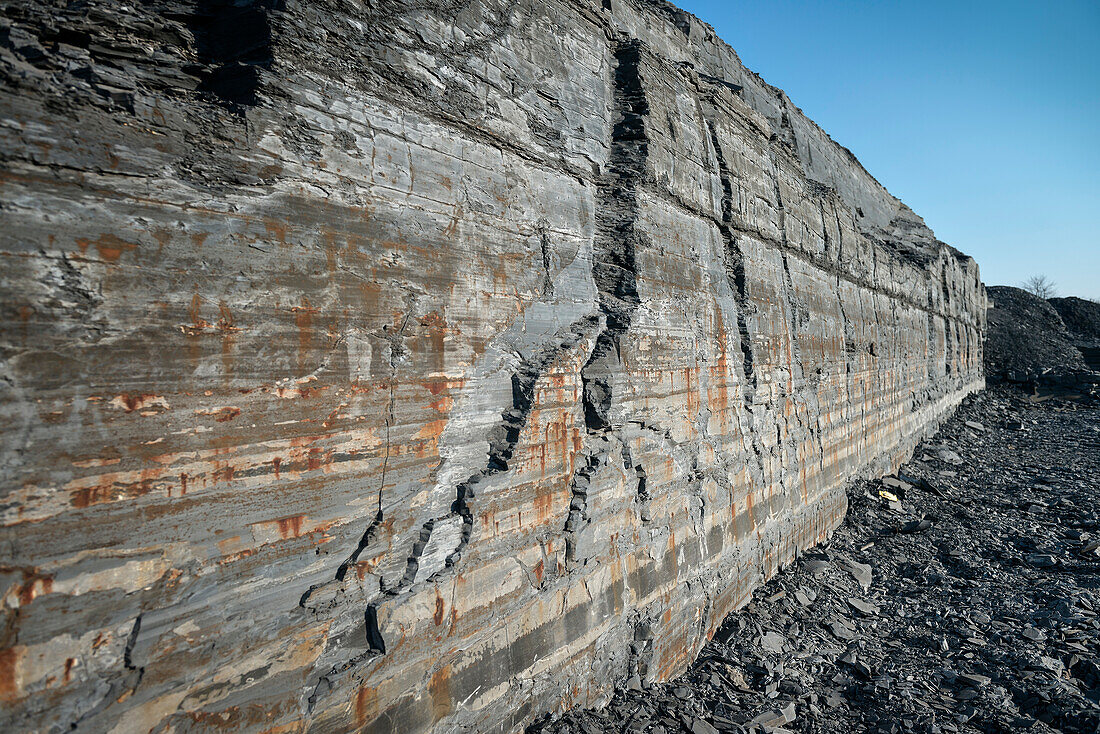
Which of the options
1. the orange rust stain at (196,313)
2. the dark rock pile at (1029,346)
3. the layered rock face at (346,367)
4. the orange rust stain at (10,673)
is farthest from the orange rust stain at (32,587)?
the dark rock pile at (1029,346)

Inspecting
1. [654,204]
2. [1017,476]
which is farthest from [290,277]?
[1017,476]

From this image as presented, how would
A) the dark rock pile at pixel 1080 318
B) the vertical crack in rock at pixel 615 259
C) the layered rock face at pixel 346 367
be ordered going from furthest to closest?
the dark rock pile at pixel 1080 318, the vertical crack in rock at pixel 615 259, the layered rock face at pixel 346 367

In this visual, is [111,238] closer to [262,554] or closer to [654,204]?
[262,554]

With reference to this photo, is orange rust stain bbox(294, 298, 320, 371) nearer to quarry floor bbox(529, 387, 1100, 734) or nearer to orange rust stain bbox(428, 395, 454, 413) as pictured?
orange rust stain bbox(428, 395, 454, 413)

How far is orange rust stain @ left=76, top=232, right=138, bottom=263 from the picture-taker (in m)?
1.58

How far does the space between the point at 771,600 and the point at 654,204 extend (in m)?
3.24

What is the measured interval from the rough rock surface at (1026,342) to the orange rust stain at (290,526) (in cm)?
2265

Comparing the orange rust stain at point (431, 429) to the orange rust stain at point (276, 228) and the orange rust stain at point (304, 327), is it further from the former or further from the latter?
the orange rust stain at point (276, 228)

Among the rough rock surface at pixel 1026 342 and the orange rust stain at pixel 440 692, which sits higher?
the rough rock surface at pixel 1026 342

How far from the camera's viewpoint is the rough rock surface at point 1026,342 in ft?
61.4

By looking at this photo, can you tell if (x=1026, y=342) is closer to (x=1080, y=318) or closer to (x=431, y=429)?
(x=1080, y=318)

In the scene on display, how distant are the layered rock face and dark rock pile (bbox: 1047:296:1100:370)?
83.2 ft

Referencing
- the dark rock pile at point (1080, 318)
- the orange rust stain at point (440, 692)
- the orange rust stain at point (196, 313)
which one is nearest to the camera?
the orange rust stain at point (196, 313)

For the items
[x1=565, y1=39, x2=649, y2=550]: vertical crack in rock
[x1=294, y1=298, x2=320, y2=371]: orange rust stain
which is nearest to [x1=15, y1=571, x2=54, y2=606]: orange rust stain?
[x1=294, y1=298, x2=320, y2=371]: orange rust stain
